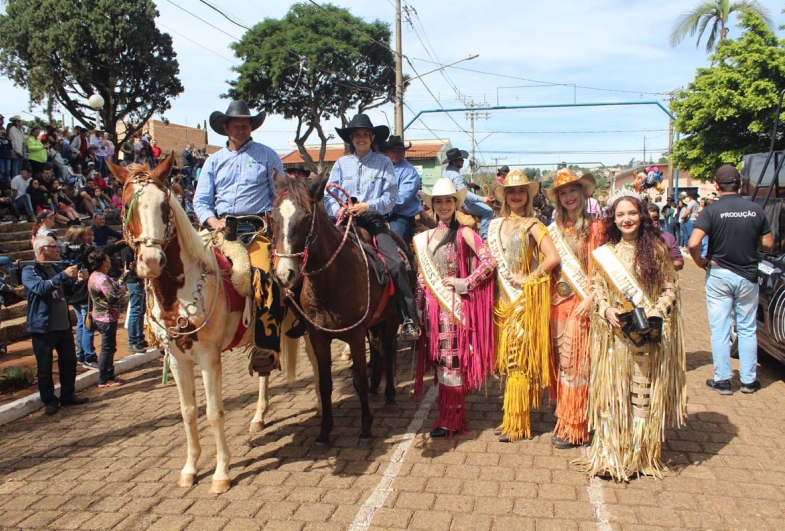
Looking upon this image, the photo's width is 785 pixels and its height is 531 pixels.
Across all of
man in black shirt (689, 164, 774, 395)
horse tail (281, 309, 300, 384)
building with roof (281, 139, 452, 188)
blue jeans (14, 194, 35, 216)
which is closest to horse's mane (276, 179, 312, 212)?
horse tail (281, 309, 300, 384)

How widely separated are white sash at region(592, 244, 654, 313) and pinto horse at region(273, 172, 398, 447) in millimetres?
1899

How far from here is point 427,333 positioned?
4.96m

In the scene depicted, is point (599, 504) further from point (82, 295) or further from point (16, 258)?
point (16, 258)

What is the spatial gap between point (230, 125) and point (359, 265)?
1.81 m

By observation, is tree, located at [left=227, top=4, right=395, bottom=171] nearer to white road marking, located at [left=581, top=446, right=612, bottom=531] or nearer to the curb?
the curb

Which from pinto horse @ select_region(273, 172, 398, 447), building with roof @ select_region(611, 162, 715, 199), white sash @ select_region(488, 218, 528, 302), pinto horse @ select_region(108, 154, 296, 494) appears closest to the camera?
pinto horse @ select_region(108, 154, 296, 494)

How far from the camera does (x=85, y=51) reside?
2341 cm

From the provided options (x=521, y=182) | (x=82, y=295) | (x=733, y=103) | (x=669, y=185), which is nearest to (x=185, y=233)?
(x=521, y=182)

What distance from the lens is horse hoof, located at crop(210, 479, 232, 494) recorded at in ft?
13.3

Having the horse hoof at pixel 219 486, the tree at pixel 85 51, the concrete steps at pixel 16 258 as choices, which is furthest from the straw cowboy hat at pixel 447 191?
the tree at pixel 85 51

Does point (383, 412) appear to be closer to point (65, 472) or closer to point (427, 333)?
point (427, 333)

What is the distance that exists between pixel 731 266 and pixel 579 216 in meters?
2.17

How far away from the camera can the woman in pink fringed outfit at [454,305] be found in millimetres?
4688

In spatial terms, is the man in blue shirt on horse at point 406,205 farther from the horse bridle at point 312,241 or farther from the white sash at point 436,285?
the white sash at point 436,285
